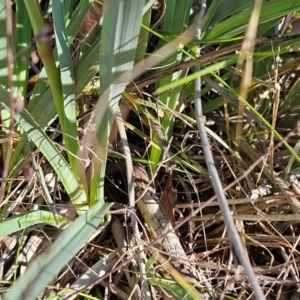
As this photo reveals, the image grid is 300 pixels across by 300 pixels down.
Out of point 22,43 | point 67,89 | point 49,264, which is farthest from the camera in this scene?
point 22,43

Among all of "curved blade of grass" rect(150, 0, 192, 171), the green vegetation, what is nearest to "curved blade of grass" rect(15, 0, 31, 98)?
the green vegetation

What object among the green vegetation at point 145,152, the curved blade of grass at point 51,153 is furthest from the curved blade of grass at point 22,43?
the curved blade of grass at point 51,153

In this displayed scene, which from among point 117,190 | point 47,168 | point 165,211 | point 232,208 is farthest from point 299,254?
point 47,168

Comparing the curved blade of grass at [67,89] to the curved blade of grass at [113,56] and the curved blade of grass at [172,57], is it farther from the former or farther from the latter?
the curved blade of grass at [172,57]

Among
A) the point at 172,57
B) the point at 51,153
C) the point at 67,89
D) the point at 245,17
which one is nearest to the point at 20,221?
the point at 51,153

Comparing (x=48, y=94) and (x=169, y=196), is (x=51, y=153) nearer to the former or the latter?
(x=48, y=94)

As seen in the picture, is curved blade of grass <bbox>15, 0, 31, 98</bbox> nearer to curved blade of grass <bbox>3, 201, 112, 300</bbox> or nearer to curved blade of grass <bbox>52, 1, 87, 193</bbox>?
curved blade of grass <bbox>52, 1, 87, 193</bbox>
